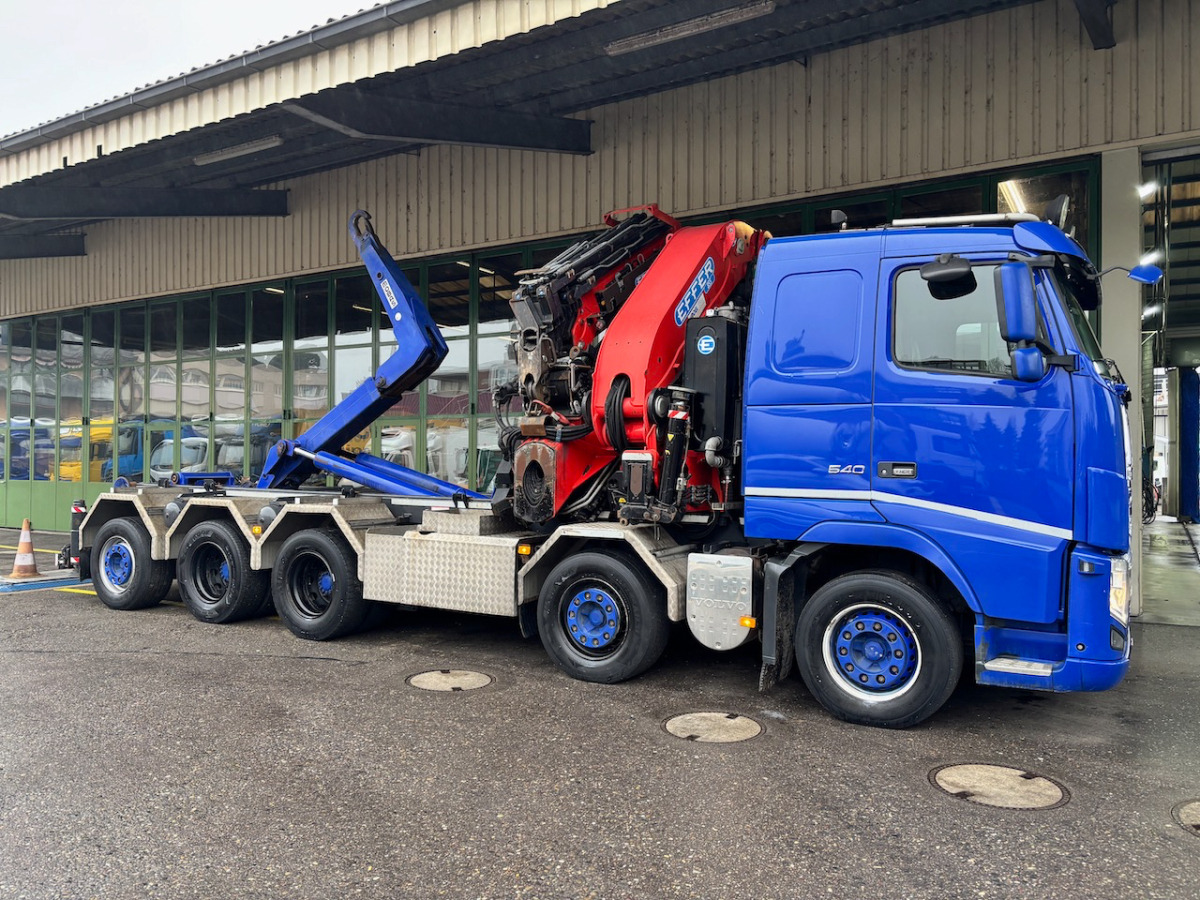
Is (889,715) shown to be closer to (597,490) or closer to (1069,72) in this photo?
(597,490)

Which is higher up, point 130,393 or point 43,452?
point 130,393

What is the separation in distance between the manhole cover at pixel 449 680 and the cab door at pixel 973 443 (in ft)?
9.84

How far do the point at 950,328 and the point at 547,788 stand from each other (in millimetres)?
3332

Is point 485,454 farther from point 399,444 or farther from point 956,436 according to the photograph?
point 956,436

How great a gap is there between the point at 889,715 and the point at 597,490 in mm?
2654

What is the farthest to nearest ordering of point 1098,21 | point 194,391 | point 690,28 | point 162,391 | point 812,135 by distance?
1. point 162,391
2. point 194,391
3. point 812,135
4. point 690,28
5. point 1098,21

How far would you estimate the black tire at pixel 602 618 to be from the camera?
19.2 feet

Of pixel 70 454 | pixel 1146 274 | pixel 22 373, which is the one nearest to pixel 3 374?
pixel 22 373

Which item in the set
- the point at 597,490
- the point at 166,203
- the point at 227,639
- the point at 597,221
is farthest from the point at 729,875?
the point at 166,203

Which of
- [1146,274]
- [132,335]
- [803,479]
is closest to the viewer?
[1146,274]

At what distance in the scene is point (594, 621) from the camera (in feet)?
20.1

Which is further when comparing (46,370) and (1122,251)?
(46,370)

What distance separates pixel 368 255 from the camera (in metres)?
9.16

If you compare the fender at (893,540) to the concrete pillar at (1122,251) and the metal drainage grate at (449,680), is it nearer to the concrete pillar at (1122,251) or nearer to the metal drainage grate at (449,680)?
the metal drainage grate at (449,680)
